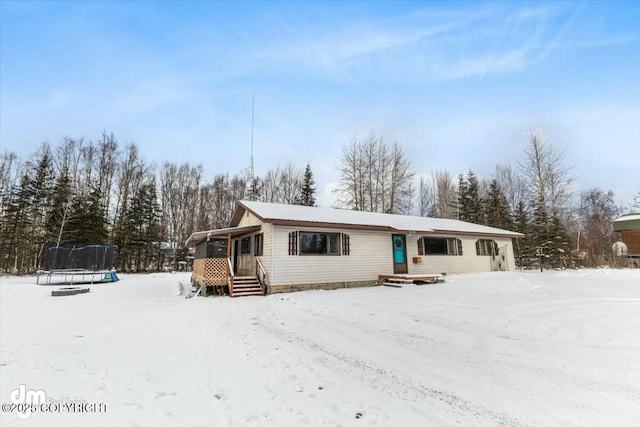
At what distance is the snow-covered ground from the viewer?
2.67m

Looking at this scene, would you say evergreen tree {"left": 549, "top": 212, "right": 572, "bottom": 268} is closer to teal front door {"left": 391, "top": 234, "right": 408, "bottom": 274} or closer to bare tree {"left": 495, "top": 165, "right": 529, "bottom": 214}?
bare tree {"left": 495, "top": 165, "right": 529, "bottom": 214}

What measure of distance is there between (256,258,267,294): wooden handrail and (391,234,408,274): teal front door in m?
6.49

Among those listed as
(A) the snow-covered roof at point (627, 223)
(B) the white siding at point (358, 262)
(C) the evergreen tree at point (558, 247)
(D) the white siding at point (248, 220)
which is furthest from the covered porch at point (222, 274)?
(C) the evergreen tree at point (558, 247)

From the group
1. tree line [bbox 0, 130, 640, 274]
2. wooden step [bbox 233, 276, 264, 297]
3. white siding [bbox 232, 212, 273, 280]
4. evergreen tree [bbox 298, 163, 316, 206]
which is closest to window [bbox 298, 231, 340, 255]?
white siding [bbox 232, 212, 273, 280]

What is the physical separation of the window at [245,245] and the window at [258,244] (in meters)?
0.95

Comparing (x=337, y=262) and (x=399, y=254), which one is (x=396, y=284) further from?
(x=337, y=262)

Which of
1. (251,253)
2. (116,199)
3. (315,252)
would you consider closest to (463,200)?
(315,252)

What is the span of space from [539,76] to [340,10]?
848 cm

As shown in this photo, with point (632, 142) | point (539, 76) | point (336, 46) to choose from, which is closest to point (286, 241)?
point (336, 46)

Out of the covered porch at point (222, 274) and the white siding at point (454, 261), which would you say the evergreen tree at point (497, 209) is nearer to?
the white siding at point (454, 261)

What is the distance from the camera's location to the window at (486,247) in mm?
17000

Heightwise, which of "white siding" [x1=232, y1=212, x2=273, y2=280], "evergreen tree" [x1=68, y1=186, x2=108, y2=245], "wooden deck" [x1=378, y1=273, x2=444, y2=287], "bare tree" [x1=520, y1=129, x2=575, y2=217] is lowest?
"wooden deck" [x1=378, y1=273, x2=444, y2=287]

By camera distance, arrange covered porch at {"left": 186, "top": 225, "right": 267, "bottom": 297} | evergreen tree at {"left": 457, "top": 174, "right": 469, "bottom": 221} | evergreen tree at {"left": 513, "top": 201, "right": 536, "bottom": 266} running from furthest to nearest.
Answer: evergreen tree at {"left": 457, "top": 174, "right": 469, "bottom": 221}
evergreen tree at {"left": 513, "top": 201, "right": 536, "bottom": 266}
covered porch at {"left": 186, "top": 225, "right": 267, "bottom": 297}

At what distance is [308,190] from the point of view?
2895 cm
